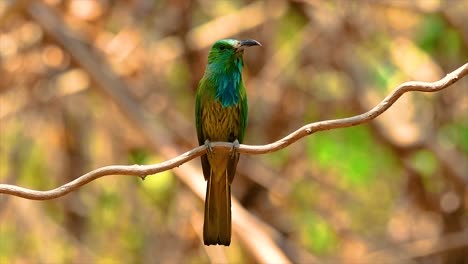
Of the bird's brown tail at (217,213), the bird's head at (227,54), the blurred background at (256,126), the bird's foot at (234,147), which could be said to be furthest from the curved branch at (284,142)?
the blurred background at (256,126)

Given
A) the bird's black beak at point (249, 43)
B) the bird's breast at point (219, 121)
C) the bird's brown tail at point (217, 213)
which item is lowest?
the bird's brown tail at point (217, 213)

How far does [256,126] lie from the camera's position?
661 centimetres

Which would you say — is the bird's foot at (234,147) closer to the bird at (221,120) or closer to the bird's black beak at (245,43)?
the bird at (221,120)

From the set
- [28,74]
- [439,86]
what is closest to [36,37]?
[28,74]

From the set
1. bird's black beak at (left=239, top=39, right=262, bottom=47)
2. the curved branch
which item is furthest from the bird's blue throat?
the curved branch

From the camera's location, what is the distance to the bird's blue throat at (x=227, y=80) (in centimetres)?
387

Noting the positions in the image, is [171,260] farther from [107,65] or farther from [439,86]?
[439,86]

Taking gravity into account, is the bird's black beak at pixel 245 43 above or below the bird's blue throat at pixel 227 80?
above

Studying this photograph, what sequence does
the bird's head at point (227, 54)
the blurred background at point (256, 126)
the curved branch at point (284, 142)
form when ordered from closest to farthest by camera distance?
the curved branch at point (284, 142) < the bird's head at point (227, 54) < the blurred background at point (256, 126)

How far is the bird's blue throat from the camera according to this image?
12.7 ft

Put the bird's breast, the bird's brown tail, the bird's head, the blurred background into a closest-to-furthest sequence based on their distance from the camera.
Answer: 1. the bird's brown tail
2. the bird's head
3. the bird's breast
4. the blurred background

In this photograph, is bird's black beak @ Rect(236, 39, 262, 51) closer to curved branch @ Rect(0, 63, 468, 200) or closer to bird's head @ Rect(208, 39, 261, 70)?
bird's head @ Rect(208, 39, 261, 70)

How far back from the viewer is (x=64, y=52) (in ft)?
19.3

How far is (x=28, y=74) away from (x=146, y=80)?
2.65ft
